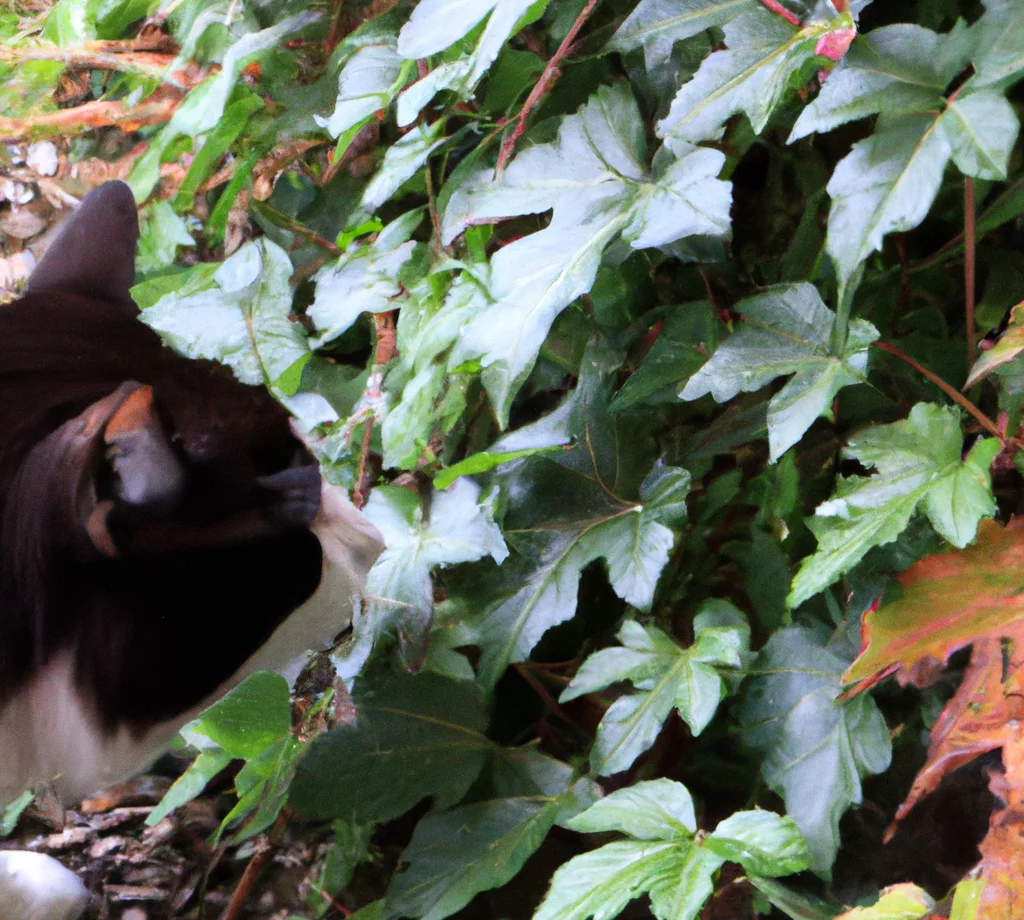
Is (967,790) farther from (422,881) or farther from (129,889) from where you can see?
(129,889)

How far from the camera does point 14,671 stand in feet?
1.54

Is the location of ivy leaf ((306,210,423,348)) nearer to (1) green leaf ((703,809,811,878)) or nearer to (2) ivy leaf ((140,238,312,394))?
(2) ivy leaf ((140,238,312,394))

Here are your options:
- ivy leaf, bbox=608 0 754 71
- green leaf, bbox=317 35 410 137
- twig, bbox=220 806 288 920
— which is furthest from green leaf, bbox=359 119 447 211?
twig, bbox=220 806 288 920

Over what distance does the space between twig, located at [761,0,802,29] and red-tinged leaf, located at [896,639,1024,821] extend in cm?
34

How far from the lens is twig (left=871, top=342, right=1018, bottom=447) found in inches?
19.0

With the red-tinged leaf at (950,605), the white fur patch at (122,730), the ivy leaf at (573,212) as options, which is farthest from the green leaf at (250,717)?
the red-tinged leaf at (950,605)

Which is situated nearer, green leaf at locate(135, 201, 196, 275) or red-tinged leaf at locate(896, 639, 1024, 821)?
red-tinged leaf at locate(896, 639, 1024, 821)

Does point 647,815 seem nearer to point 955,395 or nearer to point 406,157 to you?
point 955,395

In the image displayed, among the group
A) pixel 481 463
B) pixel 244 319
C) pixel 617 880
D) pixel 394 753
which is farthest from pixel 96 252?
pixel 617 880

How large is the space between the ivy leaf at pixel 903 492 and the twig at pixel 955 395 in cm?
1

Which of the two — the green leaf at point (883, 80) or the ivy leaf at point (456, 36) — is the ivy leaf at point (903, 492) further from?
the ivy leaf at point (456, 36)

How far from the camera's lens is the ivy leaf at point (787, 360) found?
0.46m

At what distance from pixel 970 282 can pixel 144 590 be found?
519mm

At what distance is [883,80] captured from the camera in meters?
0.41
